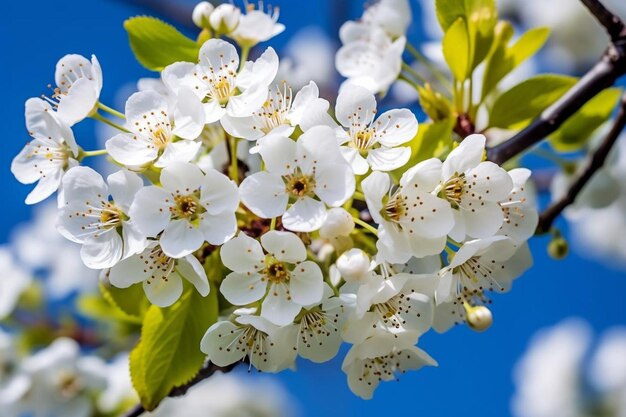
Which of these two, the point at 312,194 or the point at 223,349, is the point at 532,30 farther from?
the point at 223,349

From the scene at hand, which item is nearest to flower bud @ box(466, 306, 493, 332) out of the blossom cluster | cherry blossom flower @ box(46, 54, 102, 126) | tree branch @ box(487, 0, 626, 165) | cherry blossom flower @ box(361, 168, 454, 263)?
the blossom cluster

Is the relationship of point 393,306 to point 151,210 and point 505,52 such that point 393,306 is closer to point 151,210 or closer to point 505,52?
point 151,210

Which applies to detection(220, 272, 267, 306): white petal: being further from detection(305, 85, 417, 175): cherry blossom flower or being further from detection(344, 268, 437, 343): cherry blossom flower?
detection(305, 85, 417, 175): cherry blossom flower

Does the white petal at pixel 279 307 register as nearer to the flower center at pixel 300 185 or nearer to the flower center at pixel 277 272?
the flower center at pixel 277 272

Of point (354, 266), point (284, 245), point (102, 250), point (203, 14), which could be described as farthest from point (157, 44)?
point (354, 266)

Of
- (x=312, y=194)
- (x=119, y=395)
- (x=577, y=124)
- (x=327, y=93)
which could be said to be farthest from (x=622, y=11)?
(x=312, y=194)
